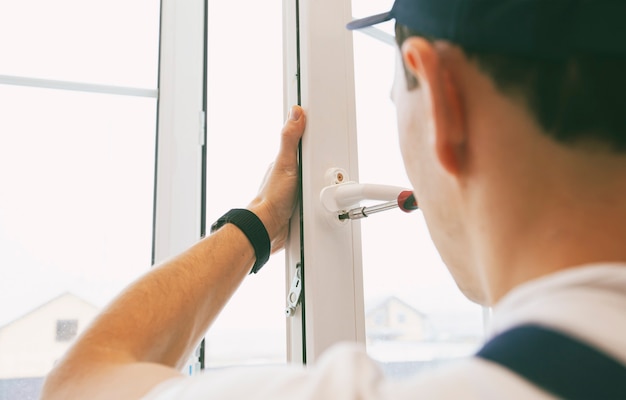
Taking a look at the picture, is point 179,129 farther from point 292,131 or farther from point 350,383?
point 350,383

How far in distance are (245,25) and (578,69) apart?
1.01 metres

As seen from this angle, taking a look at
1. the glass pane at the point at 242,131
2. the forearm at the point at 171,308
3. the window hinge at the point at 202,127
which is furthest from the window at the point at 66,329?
the forearm at the point at 171,308

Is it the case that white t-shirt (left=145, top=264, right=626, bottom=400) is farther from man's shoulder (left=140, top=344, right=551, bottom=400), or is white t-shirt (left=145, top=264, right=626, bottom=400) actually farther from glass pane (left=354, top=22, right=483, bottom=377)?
glass pane (left=354, top=22, right=483, bottom=377)

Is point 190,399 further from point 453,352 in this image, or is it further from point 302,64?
point 453,352

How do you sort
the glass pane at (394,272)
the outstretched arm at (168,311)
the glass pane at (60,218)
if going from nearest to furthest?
the outstretched arm at (168,311), the glass pane at (394,272), the glass pane at (60,218)

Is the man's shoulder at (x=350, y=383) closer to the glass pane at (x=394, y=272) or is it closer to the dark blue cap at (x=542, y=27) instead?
the dark blue cap at (x=542, y=27)

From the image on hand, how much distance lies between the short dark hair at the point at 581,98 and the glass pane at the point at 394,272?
1.43 ft

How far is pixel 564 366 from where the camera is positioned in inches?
13.8

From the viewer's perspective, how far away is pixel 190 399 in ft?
1.52

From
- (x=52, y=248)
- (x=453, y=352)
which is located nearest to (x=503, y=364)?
(x=52, y=248)

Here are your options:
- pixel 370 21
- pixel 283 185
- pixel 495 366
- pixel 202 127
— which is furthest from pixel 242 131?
pixel 495 366

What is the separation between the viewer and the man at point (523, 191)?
36 centimetres

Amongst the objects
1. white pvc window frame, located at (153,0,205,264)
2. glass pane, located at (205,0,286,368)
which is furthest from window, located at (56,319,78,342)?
glass pane, located at (205,0,286,368)

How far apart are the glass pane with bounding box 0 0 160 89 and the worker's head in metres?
1.17
